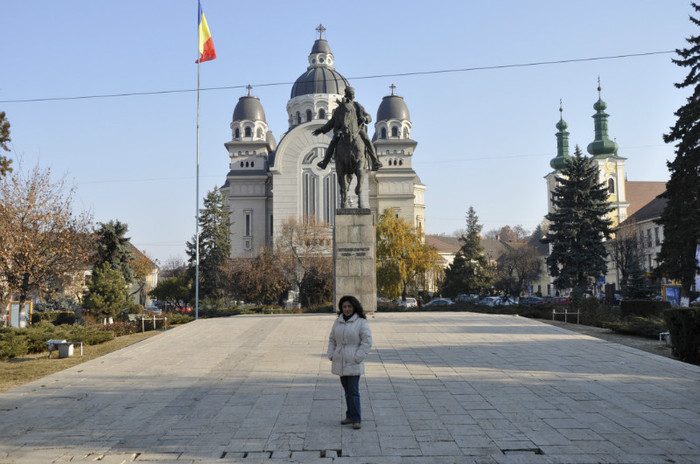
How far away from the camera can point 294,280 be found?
50.7 metres

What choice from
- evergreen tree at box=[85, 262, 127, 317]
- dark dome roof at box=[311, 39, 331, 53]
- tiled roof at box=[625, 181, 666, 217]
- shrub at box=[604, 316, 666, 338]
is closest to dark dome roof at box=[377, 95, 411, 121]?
dark dome roof at box=[311, 39, 331, 53]

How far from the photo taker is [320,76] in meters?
79.4

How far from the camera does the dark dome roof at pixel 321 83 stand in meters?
78.6

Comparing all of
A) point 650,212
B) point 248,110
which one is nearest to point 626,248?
point 650,212

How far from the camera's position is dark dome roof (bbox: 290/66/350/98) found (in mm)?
78562

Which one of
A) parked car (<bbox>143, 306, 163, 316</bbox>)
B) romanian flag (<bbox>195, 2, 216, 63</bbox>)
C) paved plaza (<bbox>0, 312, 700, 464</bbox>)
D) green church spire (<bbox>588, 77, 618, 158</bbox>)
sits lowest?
parked car (<bbox>143, 306, 163, 316</bbox>)

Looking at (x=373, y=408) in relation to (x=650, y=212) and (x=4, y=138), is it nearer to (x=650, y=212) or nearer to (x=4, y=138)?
(x=4, y=138)

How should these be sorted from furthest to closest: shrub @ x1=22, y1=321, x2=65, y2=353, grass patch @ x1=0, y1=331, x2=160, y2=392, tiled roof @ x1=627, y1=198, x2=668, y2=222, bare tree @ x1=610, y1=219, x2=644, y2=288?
tiled roof @ x1=627, y1=198, x2=668, y2=222
bare tree @ x1=610, y1=219, x2=644, y2=288
shrub @ x1=22, y1=321, x2=65, y2=353
grass patch @ x1=0, y1=331, x2=160, y2=392

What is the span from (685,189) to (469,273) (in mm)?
31079

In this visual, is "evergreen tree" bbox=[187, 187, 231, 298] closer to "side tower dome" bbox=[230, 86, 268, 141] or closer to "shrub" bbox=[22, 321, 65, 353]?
"side tower dome" bbox=[230, 86, 268, 141]

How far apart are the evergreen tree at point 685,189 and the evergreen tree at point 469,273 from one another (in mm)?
29212

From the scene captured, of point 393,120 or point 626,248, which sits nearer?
point 626,248

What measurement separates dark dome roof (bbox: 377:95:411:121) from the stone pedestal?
6288 centimetres

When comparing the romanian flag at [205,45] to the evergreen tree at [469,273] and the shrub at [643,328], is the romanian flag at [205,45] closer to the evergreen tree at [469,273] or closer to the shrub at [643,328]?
the shrub at [643,328]
